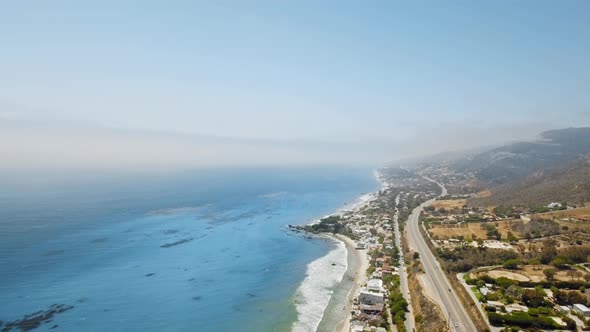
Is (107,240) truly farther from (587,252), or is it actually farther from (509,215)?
(509,215)

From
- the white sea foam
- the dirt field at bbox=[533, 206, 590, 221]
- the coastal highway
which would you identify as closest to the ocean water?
the white sea foam

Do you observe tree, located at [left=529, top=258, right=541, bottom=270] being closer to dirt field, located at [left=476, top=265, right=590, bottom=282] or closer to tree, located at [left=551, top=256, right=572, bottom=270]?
dirt field, located at [left=476, top=265, right=590, bottom=282]

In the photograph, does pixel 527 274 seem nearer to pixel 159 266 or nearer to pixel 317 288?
pixel 317 288

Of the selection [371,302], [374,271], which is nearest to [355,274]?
[374,271]

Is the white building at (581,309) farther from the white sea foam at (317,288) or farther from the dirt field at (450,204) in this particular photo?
the dirt field at (450,204)

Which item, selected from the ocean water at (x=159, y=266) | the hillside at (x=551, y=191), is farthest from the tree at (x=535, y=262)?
the hillside at (x=551, y=191)

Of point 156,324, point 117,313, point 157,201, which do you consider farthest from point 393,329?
point 157,201
